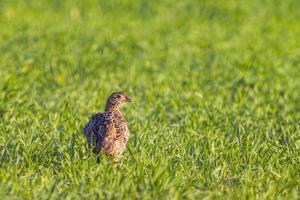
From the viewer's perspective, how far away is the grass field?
7.26 m

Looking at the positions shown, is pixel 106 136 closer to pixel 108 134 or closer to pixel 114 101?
pixel 108 134

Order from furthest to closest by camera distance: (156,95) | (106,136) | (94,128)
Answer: (156,95) < (94,128) < (106,136)

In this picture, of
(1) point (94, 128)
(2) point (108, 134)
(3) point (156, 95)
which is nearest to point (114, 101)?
(1) point (94, 128)

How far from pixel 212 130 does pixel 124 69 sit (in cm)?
433

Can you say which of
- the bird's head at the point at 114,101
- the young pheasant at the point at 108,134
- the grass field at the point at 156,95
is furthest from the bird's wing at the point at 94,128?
the bird's head at the point at 114,101

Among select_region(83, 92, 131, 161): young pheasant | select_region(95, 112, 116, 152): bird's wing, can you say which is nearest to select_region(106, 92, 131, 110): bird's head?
select_region(83, 92, 131, 161): young pheasant

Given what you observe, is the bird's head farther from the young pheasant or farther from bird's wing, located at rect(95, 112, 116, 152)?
bird's wing, located at rect(95, 112, 116, 152)

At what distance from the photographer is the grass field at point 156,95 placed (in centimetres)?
726

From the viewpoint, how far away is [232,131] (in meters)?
9.49

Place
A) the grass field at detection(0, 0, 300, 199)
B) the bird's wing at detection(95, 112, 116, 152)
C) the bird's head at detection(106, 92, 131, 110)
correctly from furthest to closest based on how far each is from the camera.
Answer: the bird's head at detection(106, 92, 131, 110) < the bird's wing at detection(95, 112, 116, 152) < the grass field at detection(0, 0, 300, 199)

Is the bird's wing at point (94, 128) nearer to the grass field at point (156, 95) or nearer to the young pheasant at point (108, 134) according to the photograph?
the young pheasant at point (108, 134)

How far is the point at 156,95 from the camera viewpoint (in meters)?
11.7

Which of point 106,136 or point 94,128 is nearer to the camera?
point 106,136

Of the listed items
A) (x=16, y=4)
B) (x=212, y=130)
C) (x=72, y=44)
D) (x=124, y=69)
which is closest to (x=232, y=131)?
(x=212, y=130)
